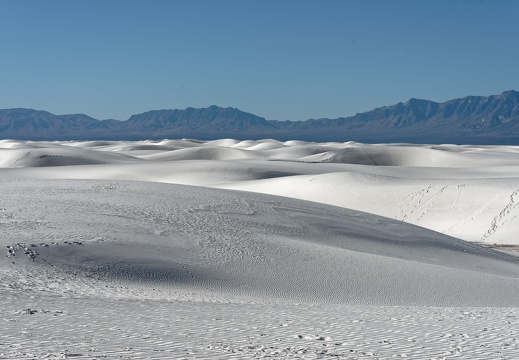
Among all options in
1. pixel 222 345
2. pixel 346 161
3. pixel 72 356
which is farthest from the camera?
pixel 346 161

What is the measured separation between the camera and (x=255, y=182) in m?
46.1

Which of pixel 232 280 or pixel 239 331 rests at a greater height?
pixel 239 331

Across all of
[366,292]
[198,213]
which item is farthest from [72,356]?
[198,213]

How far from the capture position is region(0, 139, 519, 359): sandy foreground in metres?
8.40

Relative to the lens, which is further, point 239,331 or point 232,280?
point 232,280

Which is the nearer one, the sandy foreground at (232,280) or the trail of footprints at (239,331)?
the trail of footprints at (239,331)

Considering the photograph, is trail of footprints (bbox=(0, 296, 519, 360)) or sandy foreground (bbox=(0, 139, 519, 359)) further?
sandy foreground (bbox=(0, 139, 519, 359))

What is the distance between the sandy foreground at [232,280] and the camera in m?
8.40

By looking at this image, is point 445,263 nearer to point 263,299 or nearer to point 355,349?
point 263,299

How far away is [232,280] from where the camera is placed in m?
14.0

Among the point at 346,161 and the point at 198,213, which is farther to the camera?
the point at 346,161

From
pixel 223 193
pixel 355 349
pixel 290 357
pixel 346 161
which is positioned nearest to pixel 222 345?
pixel 290 357

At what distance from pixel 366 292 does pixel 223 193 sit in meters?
11.5

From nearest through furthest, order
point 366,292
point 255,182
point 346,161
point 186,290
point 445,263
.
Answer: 1. point 186,290
2. point 366,292
3. point 445,263
4. point 255,182
5. point 346,161
